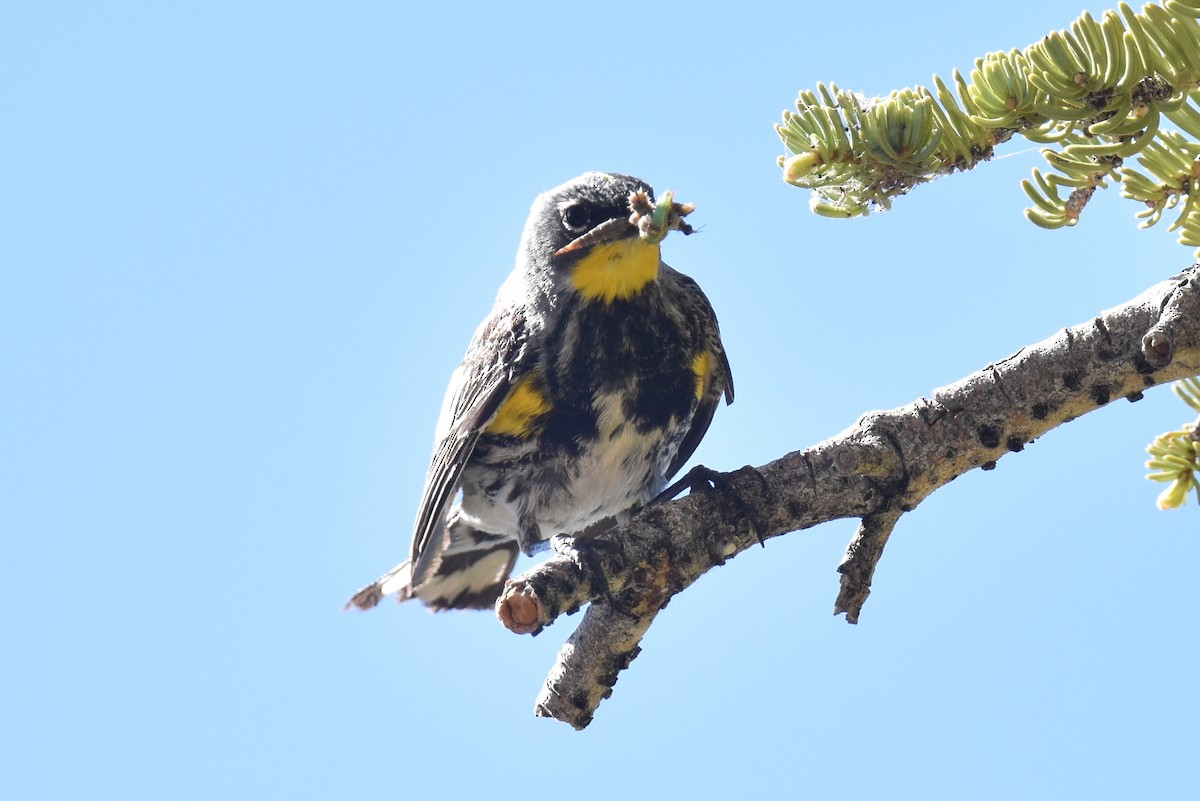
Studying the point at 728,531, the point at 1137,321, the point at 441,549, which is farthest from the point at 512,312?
the point at 1137,321

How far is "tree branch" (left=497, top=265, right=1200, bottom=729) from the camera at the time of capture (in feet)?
11.9

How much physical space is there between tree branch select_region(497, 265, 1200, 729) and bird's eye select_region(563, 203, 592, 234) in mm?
1620

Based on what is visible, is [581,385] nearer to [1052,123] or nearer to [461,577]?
[461,577]

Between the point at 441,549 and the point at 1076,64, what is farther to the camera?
the point at 441,549

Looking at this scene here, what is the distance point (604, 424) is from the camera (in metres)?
5.39

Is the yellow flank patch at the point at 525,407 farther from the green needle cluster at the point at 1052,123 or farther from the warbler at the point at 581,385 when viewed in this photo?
the green needle cluster at the point at 1052,123

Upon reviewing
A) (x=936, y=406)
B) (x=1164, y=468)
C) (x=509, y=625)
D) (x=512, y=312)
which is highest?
(x=512, y=312)

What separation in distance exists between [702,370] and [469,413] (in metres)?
1.11

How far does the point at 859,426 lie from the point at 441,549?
2.97 meters

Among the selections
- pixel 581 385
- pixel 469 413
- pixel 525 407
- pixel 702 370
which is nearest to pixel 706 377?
pixel 702 370

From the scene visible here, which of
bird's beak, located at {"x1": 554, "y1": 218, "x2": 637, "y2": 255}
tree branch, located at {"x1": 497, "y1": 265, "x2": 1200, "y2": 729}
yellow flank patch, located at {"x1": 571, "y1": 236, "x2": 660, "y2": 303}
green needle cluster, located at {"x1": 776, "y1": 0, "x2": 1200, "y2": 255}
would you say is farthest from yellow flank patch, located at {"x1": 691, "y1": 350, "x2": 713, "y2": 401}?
green needle cluster, located at {"x1": 776, "y1": 0, "x2": 1200, "y2": 255}

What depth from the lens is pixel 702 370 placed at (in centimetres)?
570

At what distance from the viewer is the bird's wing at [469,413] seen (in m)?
5.52

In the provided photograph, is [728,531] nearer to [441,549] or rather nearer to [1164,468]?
[1164,468]
